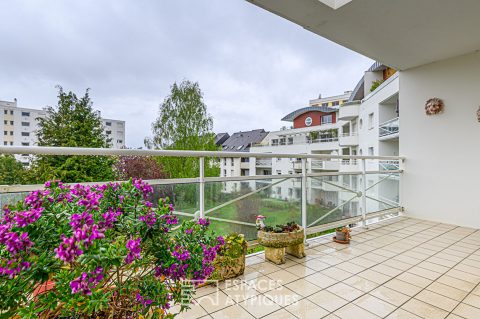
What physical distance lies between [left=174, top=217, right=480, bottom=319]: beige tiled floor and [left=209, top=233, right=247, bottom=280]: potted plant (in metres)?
0.08

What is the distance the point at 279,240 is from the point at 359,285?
0.74 m

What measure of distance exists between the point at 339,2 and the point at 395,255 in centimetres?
274

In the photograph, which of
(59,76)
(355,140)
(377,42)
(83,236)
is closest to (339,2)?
(377,42)

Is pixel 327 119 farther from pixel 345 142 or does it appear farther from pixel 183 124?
pixel 183 124

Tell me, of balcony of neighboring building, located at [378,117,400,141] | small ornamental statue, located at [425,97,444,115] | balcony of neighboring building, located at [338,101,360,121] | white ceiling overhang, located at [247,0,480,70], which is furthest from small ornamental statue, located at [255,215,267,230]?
balcony of neighboring building, located at [338,101,360,121]

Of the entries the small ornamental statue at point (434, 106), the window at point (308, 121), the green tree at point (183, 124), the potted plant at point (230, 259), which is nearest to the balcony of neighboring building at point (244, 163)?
the window at point (308, 121)

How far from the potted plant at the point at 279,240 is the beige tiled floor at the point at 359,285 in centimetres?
9

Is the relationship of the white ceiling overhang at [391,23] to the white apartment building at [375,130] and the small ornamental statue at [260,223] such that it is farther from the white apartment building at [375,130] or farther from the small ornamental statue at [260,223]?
the small ornamental statue at [260,223]

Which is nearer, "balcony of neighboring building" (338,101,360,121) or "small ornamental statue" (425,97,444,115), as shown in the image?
"small ornamental statue" (425,97,444,115)

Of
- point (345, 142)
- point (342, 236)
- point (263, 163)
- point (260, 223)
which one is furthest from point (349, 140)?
point (260, 223)

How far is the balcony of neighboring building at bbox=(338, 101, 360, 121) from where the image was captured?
12344 mm

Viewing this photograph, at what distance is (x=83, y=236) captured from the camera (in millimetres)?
613

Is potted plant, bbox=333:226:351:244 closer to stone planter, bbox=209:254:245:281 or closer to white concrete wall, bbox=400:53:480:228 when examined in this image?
stone planter, bbox=209:254:245:281

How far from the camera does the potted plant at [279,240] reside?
2.34 m
